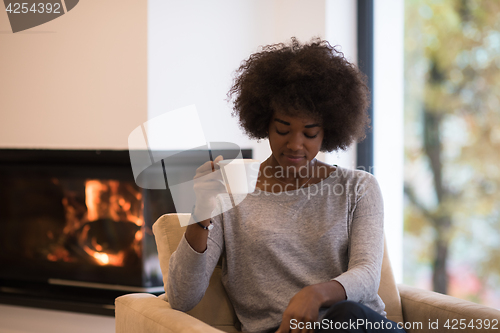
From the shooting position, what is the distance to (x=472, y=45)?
7.16 ft

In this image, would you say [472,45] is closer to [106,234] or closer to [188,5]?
[188,5]

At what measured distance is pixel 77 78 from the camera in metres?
2.11

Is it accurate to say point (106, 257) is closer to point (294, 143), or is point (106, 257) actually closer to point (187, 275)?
point (187, 275)

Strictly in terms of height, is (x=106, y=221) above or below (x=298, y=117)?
below

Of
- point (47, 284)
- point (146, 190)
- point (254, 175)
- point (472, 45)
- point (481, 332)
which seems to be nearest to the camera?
point (481, 332)

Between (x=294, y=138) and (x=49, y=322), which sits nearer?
(x=294, y=138)

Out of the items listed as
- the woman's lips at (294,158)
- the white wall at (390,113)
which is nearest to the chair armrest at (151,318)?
the woman's lips at (294,158)

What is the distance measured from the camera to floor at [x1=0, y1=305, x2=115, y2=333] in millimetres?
2088

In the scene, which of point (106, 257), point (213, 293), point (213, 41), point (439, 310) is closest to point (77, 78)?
point (213, 41)

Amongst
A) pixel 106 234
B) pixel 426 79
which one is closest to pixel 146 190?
pixel 106 234

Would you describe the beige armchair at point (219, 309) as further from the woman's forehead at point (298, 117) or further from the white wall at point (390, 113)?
the white wall at point (390, 113)

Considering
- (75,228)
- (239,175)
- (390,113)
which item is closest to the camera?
(239,175)

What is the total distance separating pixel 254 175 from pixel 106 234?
1.26 m

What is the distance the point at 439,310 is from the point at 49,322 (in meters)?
1.80
